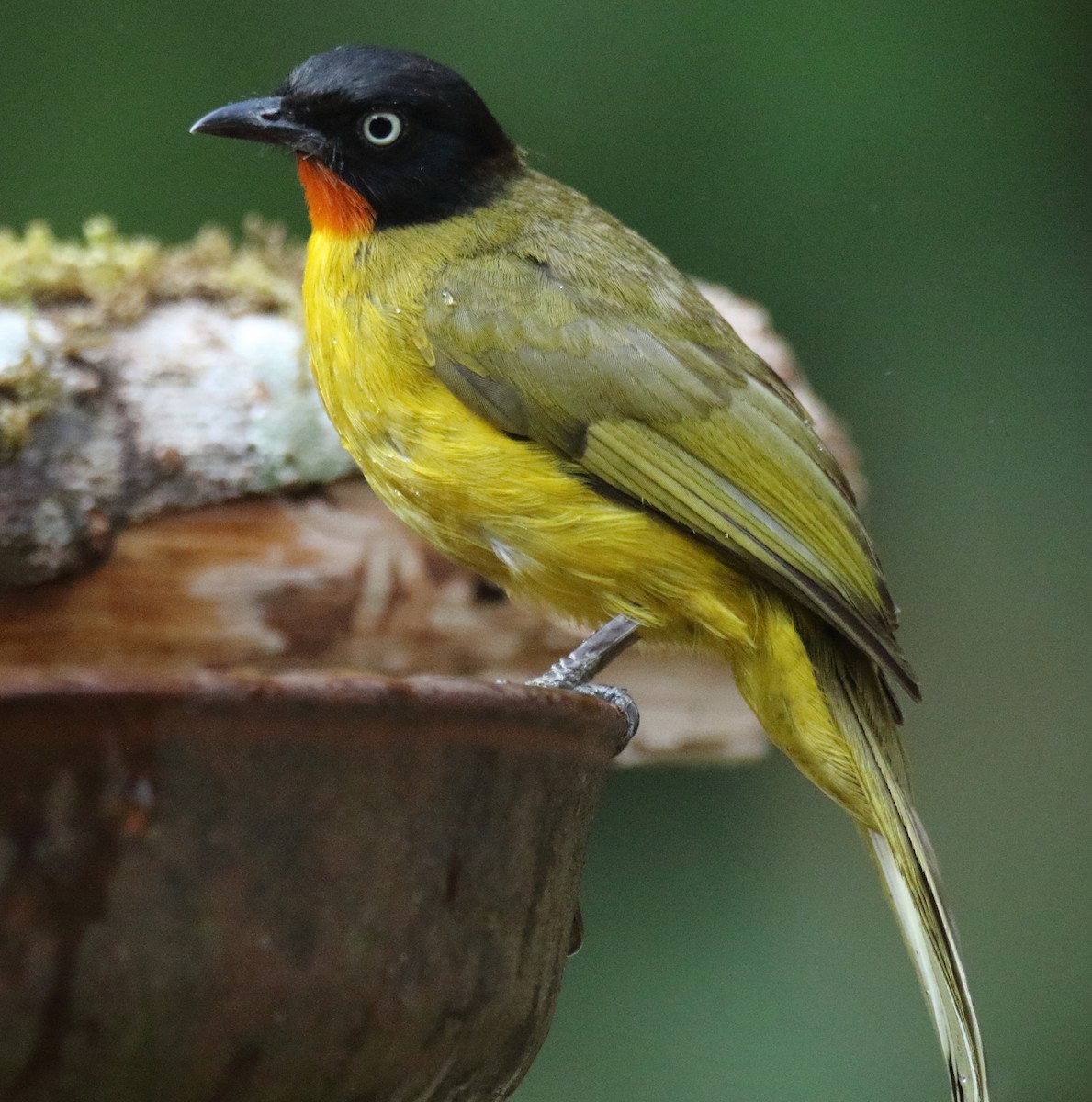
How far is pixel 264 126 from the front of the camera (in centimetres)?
274

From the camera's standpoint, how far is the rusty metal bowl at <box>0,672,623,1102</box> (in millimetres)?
1186

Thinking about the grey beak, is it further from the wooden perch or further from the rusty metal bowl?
the rusty metal bowl

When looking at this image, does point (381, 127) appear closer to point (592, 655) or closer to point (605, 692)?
point (592, 655)

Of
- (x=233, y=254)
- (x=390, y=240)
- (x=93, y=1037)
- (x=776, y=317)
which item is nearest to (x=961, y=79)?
(x=776, y=317)

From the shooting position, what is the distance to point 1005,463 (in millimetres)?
5848

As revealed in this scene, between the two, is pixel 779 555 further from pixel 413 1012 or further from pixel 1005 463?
pixel 1005 463

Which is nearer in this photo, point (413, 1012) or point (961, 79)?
point (413, 1012)

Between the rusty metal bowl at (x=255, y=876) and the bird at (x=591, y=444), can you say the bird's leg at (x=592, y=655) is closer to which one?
the bird at (x=591, y=444)

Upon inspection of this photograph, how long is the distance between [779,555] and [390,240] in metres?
0.83

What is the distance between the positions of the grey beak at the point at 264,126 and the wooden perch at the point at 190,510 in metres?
0.60

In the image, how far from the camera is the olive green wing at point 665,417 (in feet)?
8.13

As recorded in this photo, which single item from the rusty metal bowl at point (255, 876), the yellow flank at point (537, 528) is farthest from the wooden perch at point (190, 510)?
the rusty metal bowl at point (255, 876)

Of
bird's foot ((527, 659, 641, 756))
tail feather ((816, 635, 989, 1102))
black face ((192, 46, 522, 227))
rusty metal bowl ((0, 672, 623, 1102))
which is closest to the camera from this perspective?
rusty metal bowl ((0, 672, 623, 1102))

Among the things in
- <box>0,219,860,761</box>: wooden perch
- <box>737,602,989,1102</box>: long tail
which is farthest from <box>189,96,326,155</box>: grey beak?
<box>737,602,989,1102</box>: long tail
